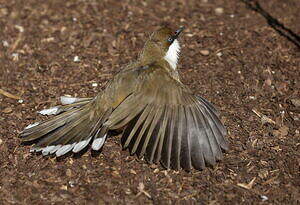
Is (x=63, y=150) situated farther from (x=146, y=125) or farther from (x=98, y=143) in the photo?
(x=146, y=125)

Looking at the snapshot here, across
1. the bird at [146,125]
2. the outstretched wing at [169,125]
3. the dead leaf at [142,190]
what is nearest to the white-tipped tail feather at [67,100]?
the bird at [146,125]

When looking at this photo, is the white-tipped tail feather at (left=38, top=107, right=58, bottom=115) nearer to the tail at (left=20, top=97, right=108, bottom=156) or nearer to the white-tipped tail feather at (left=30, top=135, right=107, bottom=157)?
the tail at (left=20, top=97, right=108, bottom=156)

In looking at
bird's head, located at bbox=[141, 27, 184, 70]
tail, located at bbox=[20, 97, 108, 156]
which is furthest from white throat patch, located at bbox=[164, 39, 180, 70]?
tail, located at bbox=[20, 97, 108, 156]

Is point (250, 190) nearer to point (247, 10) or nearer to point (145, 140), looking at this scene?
point (145, 140)

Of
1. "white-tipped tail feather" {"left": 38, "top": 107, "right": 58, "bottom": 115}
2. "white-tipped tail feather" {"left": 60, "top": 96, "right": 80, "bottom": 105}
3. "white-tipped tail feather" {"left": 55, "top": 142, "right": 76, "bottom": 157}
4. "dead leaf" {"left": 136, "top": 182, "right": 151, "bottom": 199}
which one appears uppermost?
"white-tipped tail feather" {"left": 60, "top": 96, "right": 80, "bottom": 105}

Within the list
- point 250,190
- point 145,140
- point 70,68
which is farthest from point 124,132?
point 70,68

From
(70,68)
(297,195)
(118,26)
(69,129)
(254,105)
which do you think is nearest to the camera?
(297,195)

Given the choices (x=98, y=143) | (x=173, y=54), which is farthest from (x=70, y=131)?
(x=173, y=54)
